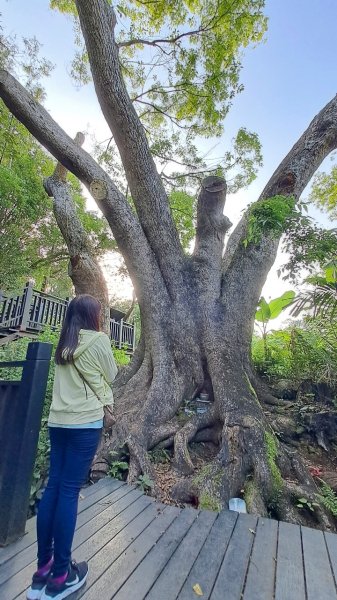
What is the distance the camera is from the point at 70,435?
4.96 ft

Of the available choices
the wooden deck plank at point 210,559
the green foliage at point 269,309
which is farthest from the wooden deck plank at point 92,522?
the green foliage at point 269,309

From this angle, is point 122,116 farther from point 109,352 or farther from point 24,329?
point 24,329

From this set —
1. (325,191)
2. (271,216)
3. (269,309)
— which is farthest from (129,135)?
(325,191)

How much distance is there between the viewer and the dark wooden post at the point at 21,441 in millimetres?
1796

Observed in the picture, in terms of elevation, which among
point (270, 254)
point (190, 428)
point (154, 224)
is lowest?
point (190, 428)

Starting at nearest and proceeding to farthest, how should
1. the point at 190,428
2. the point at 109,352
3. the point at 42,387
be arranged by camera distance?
1. the point at 109,352
2. the point at 42,387
3. the point at 190,428

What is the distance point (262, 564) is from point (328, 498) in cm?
131

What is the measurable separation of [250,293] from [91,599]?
372 centimetres

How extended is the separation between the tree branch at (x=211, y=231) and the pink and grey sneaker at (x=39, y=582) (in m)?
3.49

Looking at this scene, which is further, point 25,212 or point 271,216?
point 25,212

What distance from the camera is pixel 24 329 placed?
8.77 metres

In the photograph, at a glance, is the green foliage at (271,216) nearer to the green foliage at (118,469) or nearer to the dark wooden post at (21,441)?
the dark wooden post at (21,441)

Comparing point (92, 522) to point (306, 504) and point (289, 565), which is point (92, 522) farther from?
point (306, 504)

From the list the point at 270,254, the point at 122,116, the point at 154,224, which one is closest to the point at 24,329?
the point at 154,224
